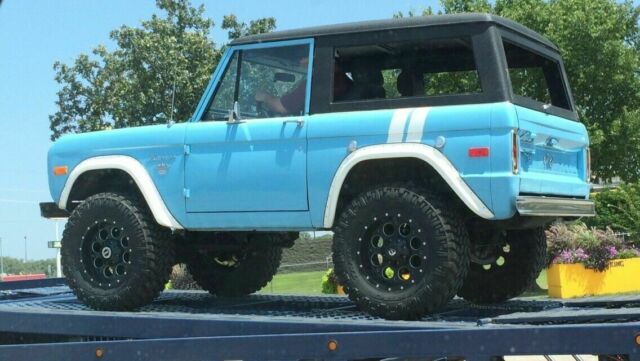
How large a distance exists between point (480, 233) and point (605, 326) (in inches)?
68.4

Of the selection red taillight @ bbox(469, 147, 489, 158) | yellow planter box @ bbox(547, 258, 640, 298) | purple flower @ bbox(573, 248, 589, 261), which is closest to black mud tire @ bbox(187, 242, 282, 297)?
red taillight @ bbox(469, 147, 489, 158)

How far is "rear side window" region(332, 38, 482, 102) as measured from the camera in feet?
16.9

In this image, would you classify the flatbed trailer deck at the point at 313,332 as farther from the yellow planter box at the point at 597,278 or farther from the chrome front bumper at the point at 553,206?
the yellow planter box at the point at 597,278

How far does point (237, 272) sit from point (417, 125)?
264 centimetres

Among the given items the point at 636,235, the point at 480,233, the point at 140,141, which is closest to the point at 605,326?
the point at 480,233

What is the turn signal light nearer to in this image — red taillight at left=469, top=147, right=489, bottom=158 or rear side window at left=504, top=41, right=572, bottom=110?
red taillight at left=469, top=147, right=489, bottom=158

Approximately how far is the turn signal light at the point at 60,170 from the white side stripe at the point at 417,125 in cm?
248

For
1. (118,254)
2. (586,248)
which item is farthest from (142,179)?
(586,248)

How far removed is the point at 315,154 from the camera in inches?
197

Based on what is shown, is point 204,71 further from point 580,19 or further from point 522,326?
point 522,326

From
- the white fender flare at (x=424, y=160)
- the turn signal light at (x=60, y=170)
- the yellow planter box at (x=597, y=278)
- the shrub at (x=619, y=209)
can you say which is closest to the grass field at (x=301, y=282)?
the shrub at (x=619, y=209)

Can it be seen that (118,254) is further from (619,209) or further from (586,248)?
(619,209)

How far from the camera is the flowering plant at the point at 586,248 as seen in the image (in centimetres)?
1355

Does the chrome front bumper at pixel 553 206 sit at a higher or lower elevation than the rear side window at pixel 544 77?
lower
